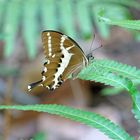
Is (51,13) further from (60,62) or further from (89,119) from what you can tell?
(89,119)

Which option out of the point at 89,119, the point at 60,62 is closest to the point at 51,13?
the point at 60,62

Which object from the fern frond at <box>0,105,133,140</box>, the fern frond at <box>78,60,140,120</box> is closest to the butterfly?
the fern frond at <box>78,60,140,120</box>

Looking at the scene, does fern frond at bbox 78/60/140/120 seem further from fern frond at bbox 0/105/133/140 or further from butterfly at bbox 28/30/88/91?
butterfly at bbox 28/30/88/91

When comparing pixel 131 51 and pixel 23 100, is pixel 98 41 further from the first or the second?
pixel 23 100

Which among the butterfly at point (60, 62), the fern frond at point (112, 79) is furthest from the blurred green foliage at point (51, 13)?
the fern frond at point (112, 79)

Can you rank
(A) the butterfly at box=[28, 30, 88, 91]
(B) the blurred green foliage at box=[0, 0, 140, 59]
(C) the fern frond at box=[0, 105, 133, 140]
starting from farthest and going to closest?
(B) the blurred green foliage at box=[0, 0, 140, 59] < (A) the butterfly at box=[28, 30, 88, 91] < (C) the fern frond at box=[0, 105, 133, 140]

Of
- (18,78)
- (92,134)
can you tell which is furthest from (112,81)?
(18,78)
